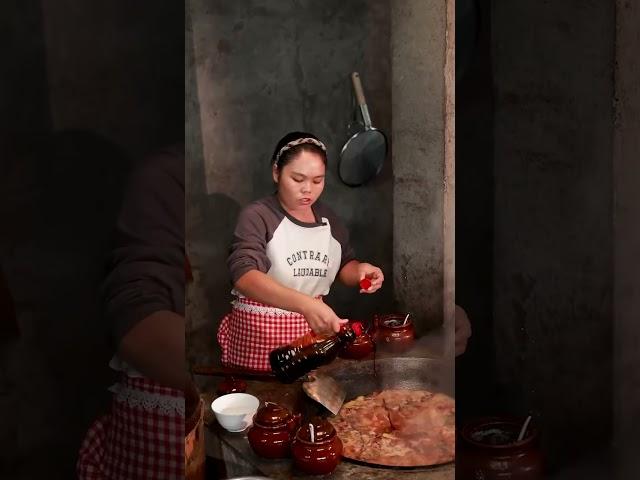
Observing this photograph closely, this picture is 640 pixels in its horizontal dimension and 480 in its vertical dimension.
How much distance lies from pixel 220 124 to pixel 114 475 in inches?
32.0

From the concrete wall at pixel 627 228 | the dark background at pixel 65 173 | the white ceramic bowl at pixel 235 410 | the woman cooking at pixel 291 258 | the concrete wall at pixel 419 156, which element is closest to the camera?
the dark background at pixel 65 173

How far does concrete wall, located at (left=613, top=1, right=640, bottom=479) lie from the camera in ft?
3.02

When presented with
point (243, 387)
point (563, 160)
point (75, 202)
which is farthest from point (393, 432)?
point (75, 202)

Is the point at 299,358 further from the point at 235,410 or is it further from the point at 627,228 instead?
the point at 627,228

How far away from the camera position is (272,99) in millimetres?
1220

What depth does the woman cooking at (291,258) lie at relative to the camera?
1.29m

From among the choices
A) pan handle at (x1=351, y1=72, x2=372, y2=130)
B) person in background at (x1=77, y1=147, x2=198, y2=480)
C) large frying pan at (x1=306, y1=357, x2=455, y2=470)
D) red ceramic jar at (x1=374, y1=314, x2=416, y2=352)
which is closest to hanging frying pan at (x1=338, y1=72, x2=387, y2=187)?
pan handle at (x1=351, y1=72, x2=372, y2=130)

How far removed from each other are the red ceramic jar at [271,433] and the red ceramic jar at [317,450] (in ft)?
0.11

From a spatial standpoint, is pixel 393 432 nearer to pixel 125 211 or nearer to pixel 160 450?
pixel 160 450

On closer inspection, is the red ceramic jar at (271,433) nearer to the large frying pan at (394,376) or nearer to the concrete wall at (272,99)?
the large frying pan at (394,376)

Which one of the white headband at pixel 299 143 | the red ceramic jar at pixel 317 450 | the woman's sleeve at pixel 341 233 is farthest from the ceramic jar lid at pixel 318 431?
the white headband at pixel 299 143

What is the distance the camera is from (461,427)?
1007mm

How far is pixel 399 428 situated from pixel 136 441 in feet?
3.13

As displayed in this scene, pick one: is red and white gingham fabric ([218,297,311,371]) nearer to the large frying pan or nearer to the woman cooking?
the woman cooking
